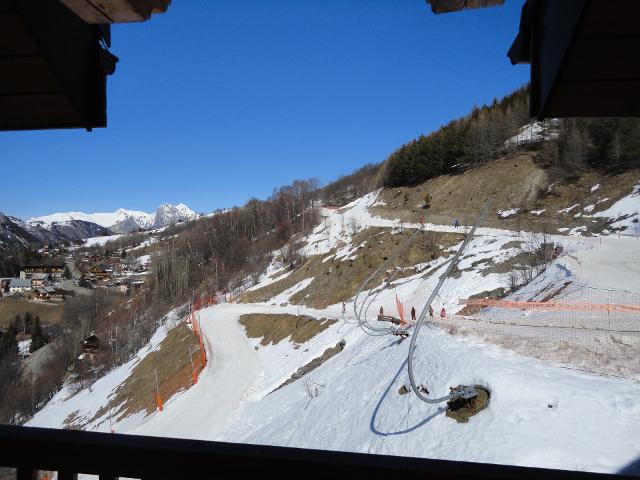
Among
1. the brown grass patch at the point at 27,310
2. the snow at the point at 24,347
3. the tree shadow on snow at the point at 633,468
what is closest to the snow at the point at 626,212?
the tree shadow on snow at the point at 633,468

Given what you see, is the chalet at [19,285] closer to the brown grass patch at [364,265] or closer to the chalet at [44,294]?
the chalet at [44,294]

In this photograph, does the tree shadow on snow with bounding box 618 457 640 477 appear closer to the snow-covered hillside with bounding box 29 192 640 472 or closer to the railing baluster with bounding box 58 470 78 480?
the snow-covered hillside with bounding box 29 192 640 472

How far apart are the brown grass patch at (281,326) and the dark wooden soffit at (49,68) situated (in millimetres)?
21723

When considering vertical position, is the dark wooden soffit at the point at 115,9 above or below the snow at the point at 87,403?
above

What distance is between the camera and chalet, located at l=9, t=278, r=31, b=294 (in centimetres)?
9024

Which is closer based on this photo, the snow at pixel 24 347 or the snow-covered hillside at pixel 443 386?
the snow-covered hillside at pixel 443 386

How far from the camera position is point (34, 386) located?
162 feet

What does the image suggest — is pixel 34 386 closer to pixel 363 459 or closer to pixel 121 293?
pixel 121 293

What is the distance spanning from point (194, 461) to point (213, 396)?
20.2m

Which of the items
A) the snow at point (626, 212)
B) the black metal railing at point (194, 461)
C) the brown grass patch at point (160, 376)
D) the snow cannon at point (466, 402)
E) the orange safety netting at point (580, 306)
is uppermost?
the snow at point (626, 212)

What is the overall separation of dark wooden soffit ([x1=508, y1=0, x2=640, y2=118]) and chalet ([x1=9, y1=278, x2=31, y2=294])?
11392 cm

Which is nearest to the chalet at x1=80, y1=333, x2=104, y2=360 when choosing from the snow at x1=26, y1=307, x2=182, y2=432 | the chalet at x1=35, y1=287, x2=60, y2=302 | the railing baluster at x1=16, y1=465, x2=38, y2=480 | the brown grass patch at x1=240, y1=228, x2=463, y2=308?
the snow at x1=26, y1=307, x2=182, y2=432

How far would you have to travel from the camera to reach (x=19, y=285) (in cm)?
9238

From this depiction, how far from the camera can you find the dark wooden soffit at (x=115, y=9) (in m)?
1.76
